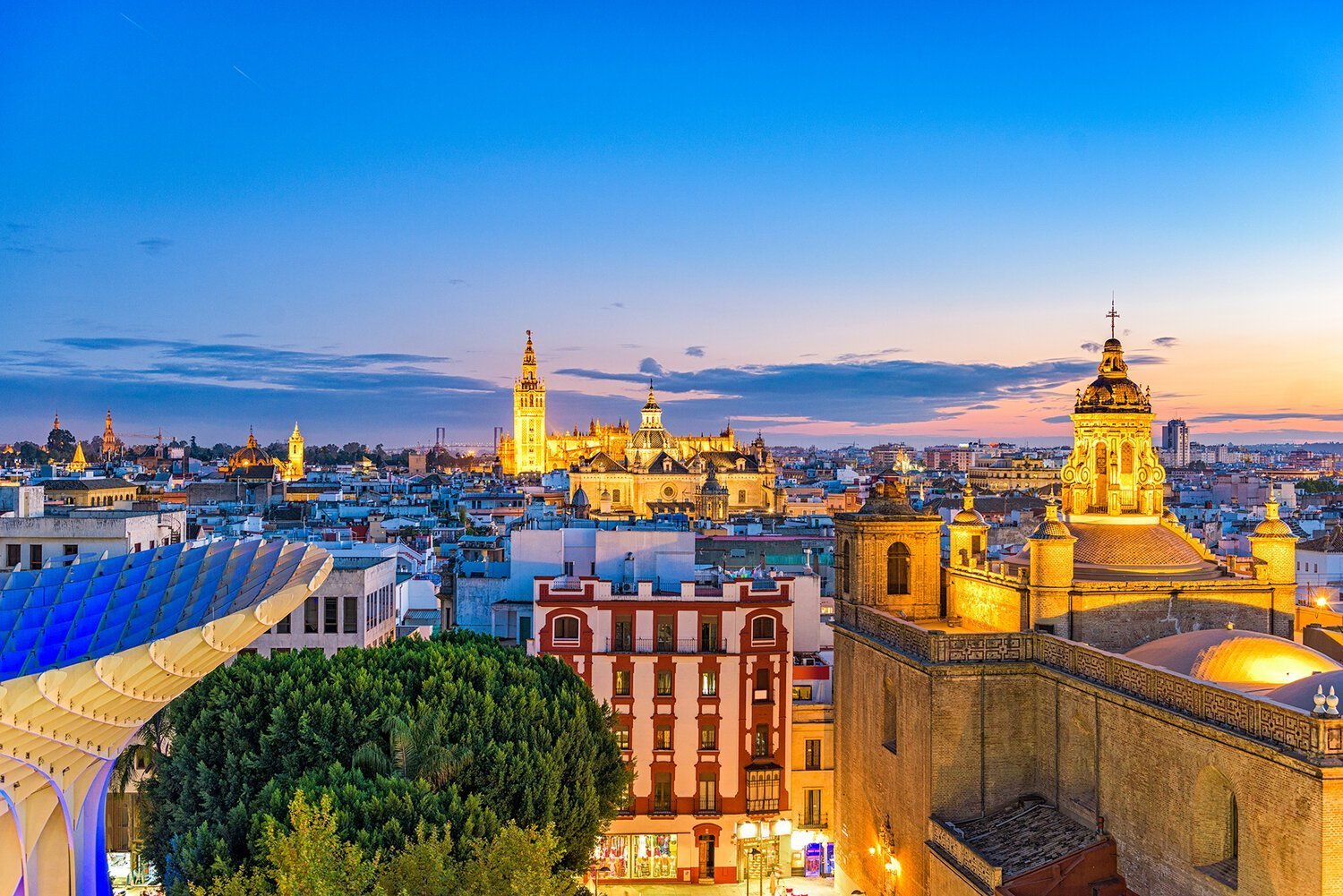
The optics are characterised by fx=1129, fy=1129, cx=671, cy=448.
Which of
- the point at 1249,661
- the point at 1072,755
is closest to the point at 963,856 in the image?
the point at 1072,755

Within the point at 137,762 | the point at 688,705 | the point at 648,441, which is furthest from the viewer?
the point at 648,441

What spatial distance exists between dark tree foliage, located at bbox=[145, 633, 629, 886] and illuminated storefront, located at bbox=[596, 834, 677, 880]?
7648 millimetres

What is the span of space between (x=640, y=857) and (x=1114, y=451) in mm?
17505

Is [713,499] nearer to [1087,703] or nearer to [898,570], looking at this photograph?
[898,570]

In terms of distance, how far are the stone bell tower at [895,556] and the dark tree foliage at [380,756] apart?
31.2 ft

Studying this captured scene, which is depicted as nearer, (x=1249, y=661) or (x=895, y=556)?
(x=1249, y=661)

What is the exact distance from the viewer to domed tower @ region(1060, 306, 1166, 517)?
2834 centimetres

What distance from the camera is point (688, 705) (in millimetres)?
33438

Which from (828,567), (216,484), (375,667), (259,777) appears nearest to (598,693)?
(375,667)

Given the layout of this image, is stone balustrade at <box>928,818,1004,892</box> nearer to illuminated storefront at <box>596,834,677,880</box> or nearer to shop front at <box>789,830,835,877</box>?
shop front at <box>789,830,835,877</box>

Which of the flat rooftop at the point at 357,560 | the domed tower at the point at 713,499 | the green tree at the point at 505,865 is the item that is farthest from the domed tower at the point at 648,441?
the green tree at the point at 505,865

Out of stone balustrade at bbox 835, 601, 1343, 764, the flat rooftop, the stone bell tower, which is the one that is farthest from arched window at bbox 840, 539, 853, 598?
the flat rooftop

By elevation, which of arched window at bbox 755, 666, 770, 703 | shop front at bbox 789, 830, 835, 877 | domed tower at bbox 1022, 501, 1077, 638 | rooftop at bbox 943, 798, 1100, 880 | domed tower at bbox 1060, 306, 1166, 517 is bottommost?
shop front at bbox 789, 830, 835, 877

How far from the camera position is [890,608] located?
1256 inches
